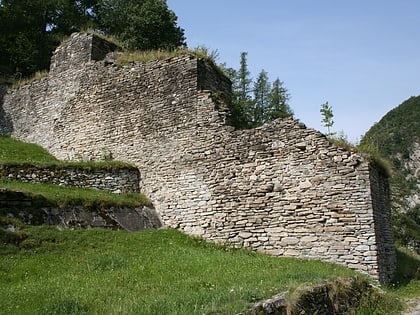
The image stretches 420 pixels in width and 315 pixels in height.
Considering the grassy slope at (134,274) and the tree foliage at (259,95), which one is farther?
the tree foliage at (259,95)

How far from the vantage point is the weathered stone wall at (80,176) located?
14750mm

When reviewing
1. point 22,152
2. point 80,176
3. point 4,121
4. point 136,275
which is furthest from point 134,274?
point 4,121

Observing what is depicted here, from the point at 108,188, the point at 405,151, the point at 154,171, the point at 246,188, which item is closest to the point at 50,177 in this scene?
the point at 108,188

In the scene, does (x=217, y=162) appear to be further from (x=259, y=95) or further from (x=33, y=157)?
(x=259, y=95)

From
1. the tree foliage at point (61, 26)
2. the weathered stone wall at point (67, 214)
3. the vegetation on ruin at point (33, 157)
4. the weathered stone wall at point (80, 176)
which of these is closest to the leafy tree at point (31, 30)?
the tree foliage at point (61, 26)

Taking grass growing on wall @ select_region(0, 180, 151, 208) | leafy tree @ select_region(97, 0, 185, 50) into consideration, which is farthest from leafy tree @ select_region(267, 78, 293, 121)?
grass growing on wall @ select_region(0, 180, 151, 208)

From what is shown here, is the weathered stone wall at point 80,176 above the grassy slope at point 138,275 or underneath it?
above

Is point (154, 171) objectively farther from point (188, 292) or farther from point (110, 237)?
point (188, 292)

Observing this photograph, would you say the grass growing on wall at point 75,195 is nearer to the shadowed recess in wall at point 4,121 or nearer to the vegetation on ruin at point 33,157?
the vegetation on ruin at point 33,157

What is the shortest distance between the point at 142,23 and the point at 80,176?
16468 millimetres

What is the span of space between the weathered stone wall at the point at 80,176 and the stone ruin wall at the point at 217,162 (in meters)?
0.58

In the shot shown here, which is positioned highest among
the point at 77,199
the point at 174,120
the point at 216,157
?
the point at 174,120

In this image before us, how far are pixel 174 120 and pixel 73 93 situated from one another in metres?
6.04

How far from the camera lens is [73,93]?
19344mm
